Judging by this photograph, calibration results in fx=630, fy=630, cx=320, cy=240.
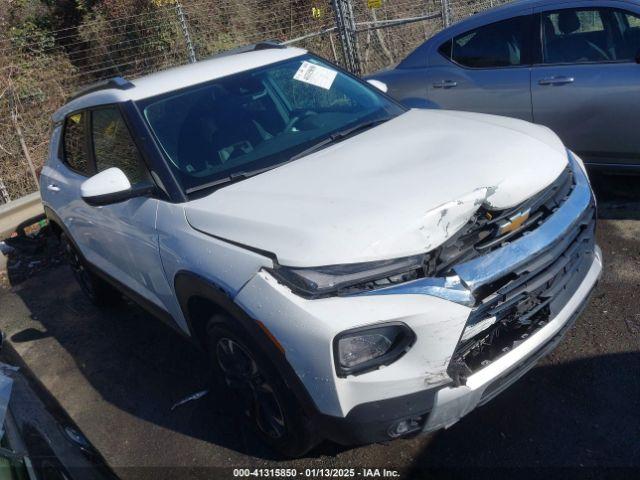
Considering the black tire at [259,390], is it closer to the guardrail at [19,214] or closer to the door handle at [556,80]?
the door handle at [556,80]

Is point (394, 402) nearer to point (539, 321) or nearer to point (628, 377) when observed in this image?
point (539, 321)

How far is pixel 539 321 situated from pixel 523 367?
222mm

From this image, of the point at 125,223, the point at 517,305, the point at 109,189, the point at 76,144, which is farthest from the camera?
the point at 76,144

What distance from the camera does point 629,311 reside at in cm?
375

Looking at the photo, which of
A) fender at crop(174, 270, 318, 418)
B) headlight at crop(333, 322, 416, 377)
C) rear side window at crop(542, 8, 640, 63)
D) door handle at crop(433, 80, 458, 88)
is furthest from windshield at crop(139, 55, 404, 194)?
rear side window at crop(542, 8, 640, 63)

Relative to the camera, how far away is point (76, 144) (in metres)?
4.55

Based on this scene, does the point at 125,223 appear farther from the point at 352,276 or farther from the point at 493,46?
the point at 493,46

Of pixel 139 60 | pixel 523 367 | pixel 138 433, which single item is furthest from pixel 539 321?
pixel 139 60

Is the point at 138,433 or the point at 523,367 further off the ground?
the point at 523,367

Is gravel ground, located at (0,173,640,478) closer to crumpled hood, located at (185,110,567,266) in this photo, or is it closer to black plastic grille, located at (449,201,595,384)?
black plastic grille, located at (449,201,595,384)

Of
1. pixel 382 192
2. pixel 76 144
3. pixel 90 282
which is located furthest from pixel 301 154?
pixel 90 282

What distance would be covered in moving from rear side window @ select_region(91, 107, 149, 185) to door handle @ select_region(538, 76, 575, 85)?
329 cm

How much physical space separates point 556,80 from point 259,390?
3.51m

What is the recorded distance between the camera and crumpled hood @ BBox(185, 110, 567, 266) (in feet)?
8.29
